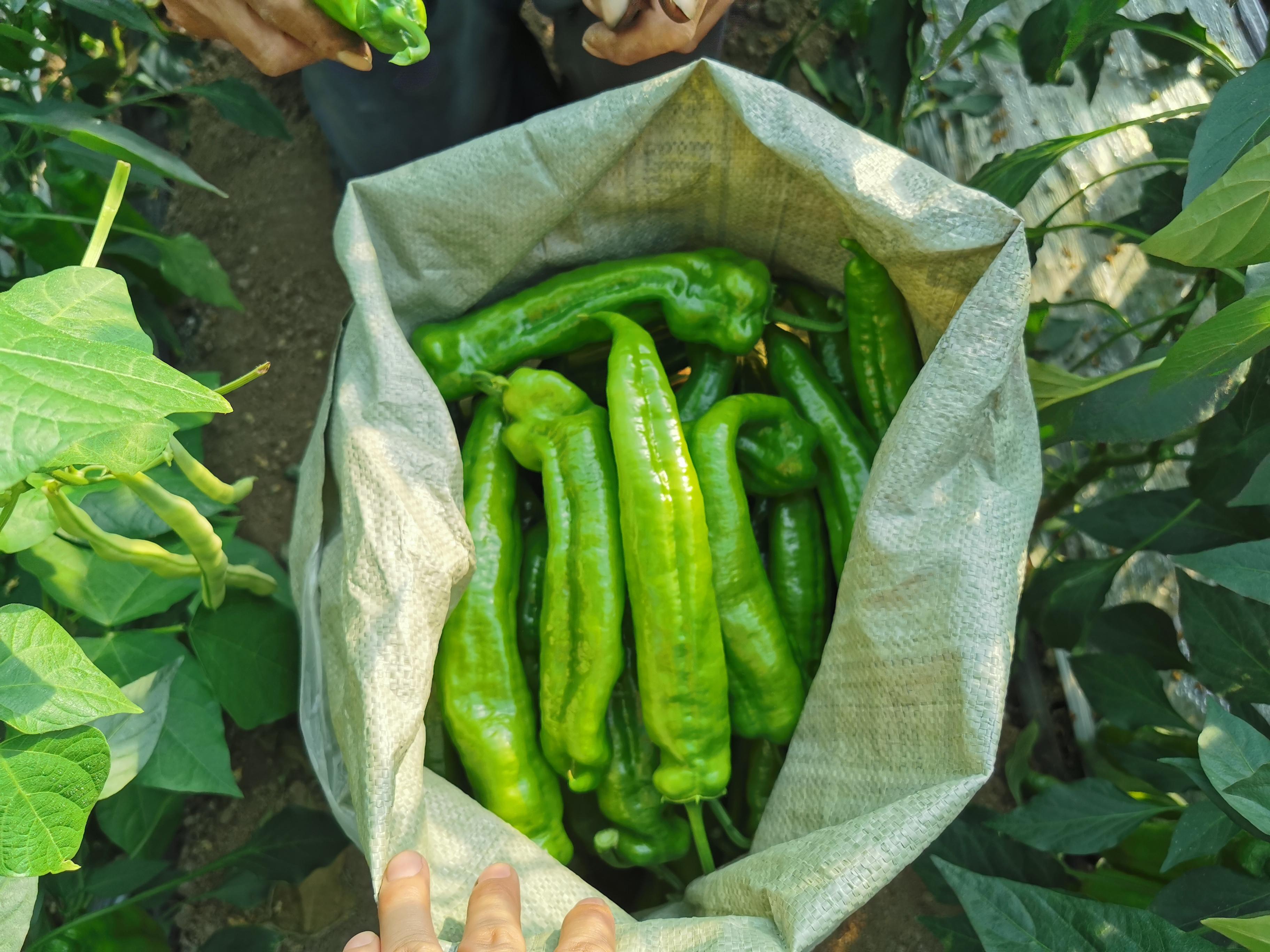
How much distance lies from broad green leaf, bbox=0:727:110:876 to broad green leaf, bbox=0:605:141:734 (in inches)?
0.9

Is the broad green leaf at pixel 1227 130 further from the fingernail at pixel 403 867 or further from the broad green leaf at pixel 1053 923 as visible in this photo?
the fingernail at pixel 403 867

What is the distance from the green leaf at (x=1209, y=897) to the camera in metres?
0.84

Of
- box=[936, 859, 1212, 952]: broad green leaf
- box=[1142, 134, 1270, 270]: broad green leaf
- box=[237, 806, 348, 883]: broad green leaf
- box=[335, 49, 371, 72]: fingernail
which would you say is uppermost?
box=[1142, 134, 1270, 270]: broad green leaf

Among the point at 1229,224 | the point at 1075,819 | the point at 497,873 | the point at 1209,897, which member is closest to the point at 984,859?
the point at 1075,819

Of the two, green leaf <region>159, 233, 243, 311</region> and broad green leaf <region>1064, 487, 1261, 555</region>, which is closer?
broad green leaf <region>1064, 487, 1261, 555</region>

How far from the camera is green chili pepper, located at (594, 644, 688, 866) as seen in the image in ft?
3.10

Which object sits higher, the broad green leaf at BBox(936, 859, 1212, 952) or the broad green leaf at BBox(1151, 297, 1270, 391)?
the broad green leaf at BBox(1151, 297, 1270, 391)

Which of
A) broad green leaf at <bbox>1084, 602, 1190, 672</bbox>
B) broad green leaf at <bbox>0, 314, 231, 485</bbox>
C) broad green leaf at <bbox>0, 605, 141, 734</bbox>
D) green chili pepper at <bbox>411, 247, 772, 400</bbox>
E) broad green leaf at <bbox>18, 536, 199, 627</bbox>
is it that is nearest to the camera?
broad green leaf at <bbox>0, 314, 231, 485</bbox>

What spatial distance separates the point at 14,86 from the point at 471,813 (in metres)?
1.29

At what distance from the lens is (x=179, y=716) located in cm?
87

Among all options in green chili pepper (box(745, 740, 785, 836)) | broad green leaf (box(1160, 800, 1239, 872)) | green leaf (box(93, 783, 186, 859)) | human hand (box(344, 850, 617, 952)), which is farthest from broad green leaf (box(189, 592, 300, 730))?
broad green leaf (box(1160, 800, 1239, 872))

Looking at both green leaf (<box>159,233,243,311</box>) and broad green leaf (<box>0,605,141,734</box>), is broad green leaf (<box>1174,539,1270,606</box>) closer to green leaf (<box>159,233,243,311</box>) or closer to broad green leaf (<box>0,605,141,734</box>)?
broad green leaf (<box>0,605,141,734</box>)

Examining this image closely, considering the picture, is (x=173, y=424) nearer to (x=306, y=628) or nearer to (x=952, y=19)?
(x=306, y=628)

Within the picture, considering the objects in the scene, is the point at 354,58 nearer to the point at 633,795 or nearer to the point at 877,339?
the point at 877,339
